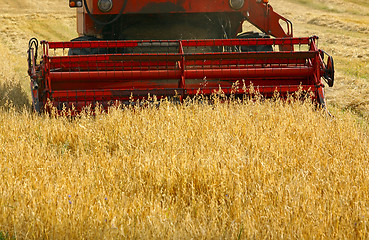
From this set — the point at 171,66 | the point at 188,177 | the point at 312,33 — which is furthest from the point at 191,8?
the point at 312,33

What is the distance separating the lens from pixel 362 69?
→ 1235 cm

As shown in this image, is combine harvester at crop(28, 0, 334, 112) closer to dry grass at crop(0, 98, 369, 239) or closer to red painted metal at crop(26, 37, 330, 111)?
red painted metal at crop(26, 37, 330, 111)

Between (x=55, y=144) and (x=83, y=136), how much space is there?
0.92 ft

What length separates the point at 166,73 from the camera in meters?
6.11

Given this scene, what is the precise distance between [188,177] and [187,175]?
0.14ft

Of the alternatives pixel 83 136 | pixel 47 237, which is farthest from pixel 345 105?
pixel 47 237

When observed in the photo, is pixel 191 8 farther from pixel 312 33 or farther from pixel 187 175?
pixel 312 33

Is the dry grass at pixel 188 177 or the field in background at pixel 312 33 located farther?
the field in background at pixel 312 33

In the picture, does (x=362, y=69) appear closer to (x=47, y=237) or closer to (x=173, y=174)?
(x=173, y=174)

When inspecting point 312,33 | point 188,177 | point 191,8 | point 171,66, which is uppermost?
point 191,8

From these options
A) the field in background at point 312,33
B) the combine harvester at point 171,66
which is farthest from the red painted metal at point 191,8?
the field in background at point 312,33

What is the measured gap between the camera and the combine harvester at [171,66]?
19.7ft

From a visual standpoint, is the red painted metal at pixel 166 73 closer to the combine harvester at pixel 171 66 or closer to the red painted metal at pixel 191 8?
the combine harvester at pixel 171 66

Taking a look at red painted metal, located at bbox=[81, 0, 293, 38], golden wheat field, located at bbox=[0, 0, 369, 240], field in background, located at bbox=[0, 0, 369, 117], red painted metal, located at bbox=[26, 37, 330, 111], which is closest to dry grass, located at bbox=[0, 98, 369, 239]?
golden wheat field, located at bbox=[0, 0, 369, 240]
